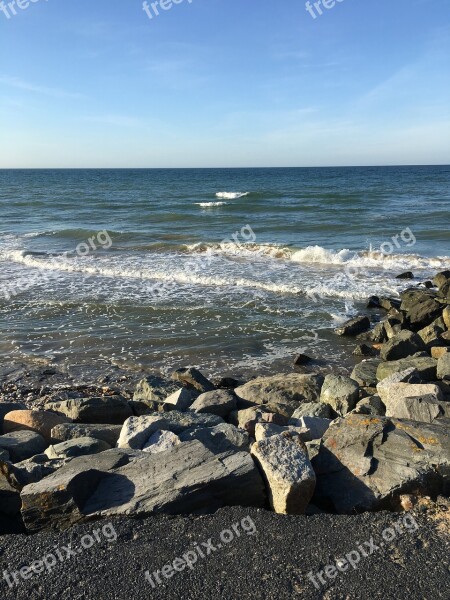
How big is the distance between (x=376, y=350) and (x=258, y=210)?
30.1m

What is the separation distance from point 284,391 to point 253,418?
6.01ft

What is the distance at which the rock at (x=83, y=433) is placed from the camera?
641 cm

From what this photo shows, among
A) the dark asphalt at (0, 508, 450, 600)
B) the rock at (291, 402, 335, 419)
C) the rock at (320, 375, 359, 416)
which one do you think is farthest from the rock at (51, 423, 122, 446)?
the rock at (320, 375, 359, 416)

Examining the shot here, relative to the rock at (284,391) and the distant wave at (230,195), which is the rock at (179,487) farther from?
the distant wave at (230,195)

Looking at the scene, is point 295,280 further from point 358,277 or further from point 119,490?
point 119,490

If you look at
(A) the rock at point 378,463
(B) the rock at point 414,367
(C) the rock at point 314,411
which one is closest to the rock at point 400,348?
(B) the rock at point 414,367

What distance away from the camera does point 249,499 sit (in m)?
4.70

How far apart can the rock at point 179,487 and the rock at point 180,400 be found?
277 cm

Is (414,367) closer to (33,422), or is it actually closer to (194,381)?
(194,381)

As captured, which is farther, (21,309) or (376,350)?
(21,309)

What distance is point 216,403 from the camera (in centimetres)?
765

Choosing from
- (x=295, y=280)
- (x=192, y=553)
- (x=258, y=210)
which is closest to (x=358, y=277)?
(x=295, y=280)

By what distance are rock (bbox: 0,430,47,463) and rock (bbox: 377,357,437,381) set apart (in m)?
5.76

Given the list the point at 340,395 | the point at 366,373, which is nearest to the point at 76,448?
the point at 340,395
